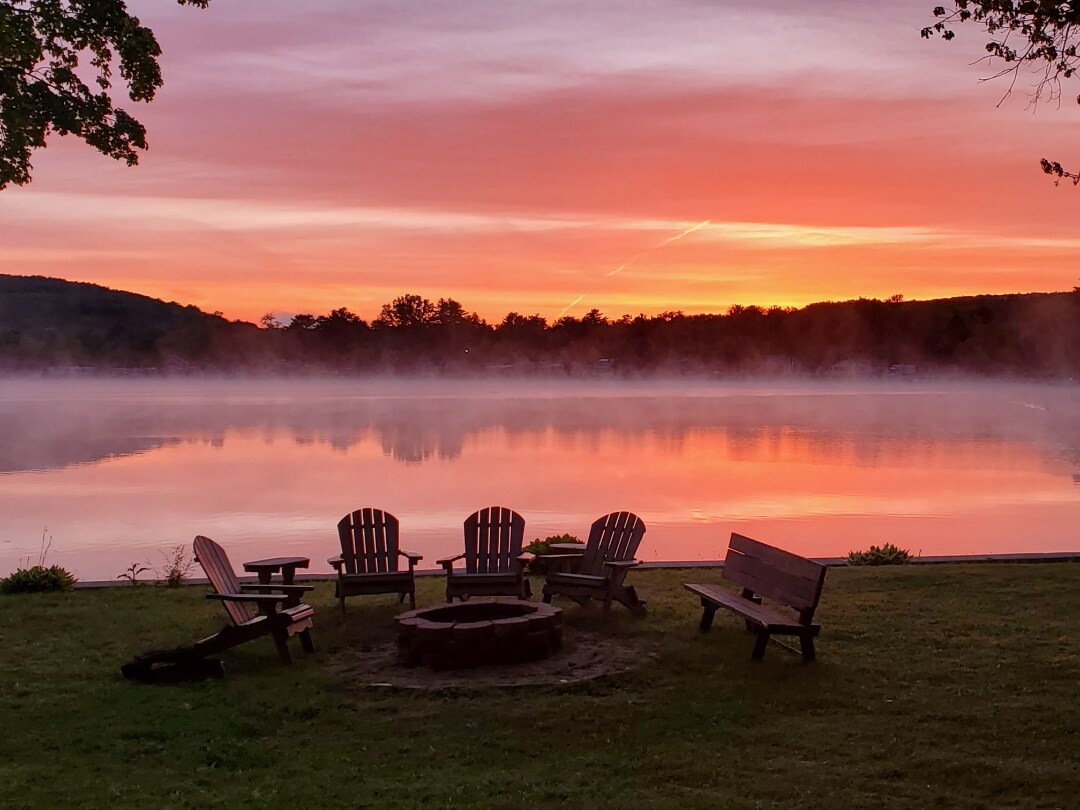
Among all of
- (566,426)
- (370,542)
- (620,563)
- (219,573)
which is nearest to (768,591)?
(620,563)

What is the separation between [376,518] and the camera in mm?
9359

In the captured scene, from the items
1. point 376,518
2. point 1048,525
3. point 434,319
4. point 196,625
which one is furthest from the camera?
point 434,319

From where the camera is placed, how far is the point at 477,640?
23.5ft

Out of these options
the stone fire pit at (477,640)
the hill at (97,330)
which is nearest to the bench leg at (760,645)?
the stone fire pit at (477,640)

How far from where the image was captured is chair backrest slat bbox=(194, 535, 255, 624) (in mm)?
7234

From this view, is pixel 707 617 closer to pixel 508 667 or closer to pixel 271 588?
pixel 508 667

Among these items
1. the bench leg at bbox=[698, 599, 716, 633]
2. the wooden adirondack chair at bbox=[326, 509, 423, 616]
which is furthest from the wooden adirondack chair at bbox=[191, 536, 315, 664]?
the bench leg at bbox=[698, 599, 716, 633]

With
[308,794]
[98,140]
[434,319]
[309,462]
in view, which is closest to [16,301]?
[434,319]

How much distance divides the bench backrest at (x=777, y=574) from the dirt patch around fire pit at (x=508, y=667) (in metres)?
0.90

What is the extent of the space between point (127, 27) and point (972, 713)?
8891 millimetres

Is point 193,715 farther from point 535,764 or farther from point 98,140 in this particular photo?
point 98,140

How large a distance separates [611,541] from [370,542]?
201 centimetres

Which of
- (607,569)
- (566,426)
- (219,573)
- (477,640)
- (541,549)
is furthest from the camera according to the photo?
(566,426)

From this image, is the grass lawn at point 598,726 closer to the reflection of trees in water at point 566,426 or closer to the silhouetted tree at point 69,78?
the silhouetted tree at point 69,78
